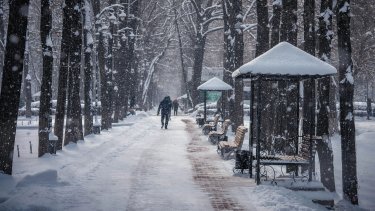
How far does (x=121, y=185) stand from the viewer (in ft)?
30.7

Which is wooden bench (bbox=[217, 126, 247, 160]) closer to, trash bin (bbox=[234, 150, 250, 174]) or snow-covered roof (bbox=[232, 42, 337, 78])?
trash bin (bbox=[234, 150, 250, 174])

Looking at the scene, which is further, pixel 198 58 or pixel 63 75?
pixel 198 58

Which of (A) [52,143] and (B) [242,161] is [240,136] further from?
(A) [52,143]

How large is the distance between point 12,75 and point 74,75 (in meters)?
6.86

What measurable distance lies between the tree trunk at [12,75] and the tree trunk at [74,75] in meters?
5.09

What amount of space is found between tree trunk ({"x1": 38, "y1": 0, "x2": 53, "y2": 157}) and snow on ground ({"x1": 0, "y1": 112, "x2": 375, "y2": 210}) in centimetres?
62

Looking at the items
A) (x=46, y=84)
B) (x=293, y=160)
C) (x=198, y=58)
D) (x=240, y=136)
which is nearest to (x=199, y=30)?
(x=198, y=58)

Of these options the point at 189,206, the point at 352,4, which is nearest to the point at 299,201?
the point at 189,206

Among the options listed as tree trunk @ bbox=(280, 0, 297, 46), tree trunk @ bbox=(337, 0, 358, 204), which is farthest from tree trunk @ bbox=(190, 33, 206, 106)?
tree trunk @ bbox=(337, 0, 358, 204)

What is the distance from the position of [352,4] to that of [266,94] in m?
10.5

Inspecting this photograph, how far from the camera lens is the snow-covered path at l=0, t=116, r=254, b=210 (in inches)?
303

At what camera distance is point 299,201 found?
25.9ft

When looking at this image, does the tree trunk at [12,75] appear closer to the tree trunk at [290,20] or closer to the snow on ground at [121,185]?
the snow on ground at [121,185]

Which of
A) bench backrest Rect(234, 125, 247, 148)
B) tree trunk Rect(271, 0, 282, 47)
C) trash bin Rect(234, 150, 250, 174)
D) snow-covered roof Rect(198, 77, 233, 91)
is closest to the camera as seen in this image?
trash bin Rect(234, 150, 250, 174)
